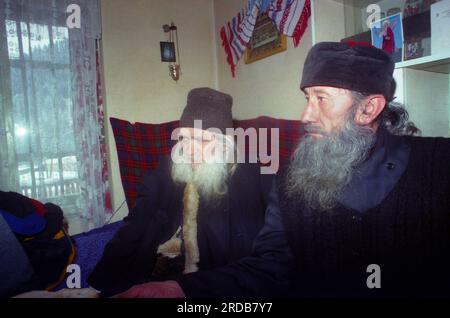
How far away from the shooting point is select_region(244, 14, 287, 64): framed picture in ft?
6.44

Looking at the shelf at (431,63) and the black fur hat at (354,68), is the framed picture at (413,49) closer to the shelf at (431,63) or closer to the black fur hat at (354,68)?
the shelf at (431,63)

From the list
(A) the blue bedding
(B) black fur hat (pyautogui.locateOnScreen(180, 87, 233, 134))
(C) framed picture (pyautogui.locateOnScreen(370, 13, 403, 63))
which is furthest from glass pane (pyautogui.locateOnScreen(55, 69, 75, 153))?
(C) framed picture (pyautogui.locateOnScreen(370, 13, 403, 63))

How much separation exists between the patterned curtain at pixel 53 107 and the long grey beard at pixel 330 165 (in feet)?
6.24

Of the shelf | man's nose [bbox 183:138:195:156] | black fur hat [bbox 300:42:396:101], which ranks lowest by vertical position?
man's nose [bbox 183:138:195:156]

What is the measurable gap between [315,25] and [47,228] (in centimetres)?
142

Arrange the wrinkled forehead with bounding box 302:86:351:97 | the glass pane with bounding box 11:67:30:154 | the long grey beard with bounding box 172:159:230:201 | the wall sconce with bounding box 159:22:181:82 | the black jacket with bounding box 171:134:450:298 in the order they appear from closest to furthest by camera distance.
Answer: the black jacket with bounding box 171:134:450:298, the wrinkled forehead with bounding box 302:86:351:97, the long grey beard with bounding box 172:159:230:201, the glass pane with bounding box 11:67:30:154, the wall sconce with bounding box 159:22:181:82

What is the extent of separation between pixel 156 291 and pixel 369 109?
69 cm

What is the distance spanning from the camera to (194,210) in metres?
1.14

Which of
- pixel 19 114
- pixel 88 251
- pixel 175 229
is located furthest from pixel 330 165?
pixel 19 114

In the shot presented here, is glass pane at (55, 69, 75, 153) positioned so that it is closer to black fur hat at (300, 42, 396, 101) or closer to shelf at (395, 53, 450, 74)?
black fur hat at (300, 42, 396, 101)

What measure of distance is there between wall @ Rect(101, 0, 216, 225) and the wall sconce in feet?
0.13

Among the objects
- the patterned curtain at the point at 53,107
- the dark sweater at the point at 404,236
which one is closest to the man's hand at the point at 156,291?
the dark sweater at the point at 404,236
